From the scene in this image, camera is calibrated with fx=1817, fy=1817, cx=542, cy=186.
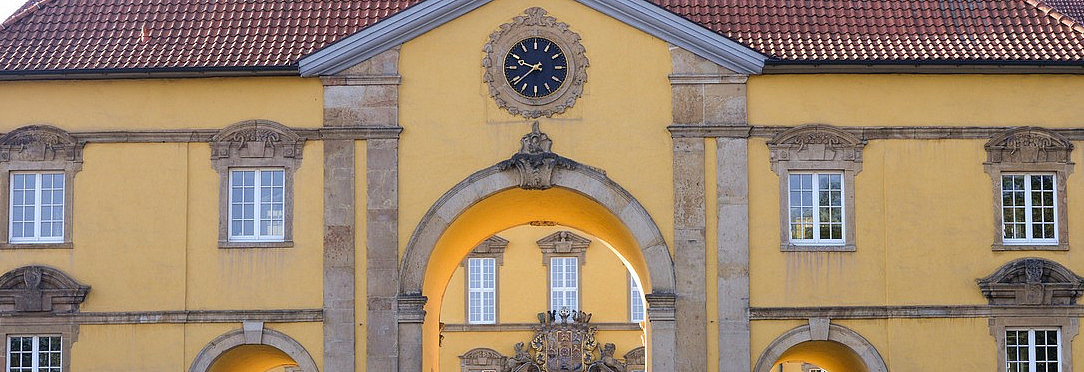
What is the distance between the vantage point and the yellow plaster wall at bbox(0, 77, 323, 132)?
1289 inches

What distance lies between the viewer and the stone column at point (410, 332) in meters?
32.2

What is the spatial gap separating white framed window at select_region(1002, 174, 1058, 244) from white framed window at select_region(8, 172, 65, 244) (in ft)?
55.7

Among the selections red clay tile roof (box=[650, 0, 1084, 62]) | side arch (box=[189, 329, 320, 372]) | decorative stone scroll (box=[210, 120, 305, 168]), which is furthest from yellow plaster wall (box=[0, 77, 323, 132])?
red clay tile roof (box=[650, 0, 1084, 62])

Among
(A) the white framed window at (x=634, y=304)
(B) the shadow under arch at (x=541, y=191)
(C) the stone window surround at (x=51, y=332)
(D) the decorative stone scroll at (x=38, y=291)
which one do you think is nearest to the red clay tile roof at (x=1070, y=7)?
(A) the white framed window at (x=634, y=304)

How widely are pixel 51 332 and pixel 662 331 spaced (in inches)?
428

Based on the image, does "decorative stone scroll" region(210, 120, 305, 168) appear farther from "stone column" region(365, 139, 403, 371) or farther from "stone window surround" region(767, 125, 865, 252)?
"stone window surround" region(767, 125, 865, 252)

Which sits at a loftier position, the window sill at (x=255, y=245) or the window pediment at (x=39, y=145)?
the window pediment at (x=39, y=145)

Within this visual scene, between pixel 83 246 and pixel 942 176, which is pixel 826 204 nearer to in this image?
pixel 942 176

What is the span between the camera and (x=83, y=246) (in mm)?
32594

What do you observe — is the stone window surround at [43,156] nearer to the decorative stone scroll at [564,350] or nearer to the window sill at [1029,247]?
the window sill at [1029,247]

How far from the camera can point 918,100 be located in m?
32.6

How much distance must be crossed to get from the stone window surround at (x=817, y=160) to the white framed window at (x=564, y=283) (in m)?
23.1

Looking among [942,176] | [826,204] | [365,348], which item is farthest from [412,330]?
[942,176]

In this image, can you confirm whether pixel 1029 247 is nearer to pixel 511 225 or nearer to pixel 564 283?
pixel 511 225
